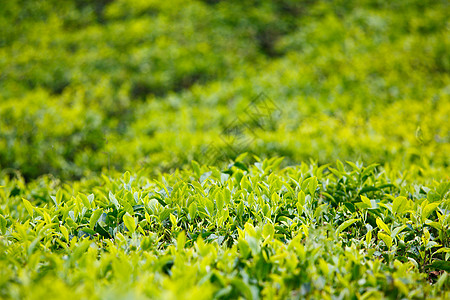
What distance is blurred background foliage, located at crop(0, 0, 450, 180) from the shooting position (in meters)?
4.57

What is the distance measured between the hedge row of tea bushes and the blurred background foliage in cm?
117

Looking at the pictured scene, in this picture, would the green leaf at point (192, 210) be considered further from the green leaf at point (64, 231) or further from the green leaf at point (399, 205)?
the green leaf at point (399, 205)

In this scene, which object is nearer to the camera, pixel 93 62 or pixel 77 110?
pixel 77 110

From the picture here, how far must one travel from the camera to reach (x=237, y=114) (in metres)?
5.78

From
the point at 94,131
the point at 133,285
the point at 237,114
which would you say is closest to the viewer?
the point at 133,285

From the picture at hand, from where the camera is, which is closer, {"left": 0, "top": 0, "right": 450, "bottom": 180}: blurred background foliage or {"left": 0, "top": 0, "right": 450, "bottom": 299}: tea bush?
{"left": 0, "top": 0, "right": 450, "bottom": 299}: tea bush

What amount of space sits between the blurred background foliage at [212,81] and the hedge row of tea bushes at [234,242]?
1175mm

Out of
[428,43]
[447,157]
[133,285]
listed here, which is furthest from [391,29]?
[133,285]

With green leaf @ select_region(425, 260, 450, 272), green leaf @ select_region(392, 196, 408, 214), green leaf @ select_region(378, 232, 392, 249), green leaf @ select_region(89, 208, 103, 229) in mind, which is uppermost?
green leaf @ select_region(89, 208, 103, 229)

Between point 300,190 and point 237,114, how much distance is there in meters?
3.53

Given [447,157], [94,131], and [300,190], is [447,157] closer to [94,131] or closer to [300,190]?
[300,190]

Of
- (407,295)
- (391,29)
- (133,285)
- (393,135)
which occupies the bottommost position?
(393,135)

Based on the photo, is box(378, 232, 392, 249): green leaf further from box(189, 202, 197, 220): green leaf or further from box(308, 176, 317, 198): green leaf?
box(189, 202, 197, 220): green leaf

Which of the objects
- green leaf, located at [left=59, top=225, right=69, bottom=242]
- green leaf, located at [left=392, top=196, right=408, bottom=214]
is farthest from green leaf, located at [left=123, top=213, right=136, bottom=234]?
green leaf, located at [left=392, top=196, right=408, bottom=214]
